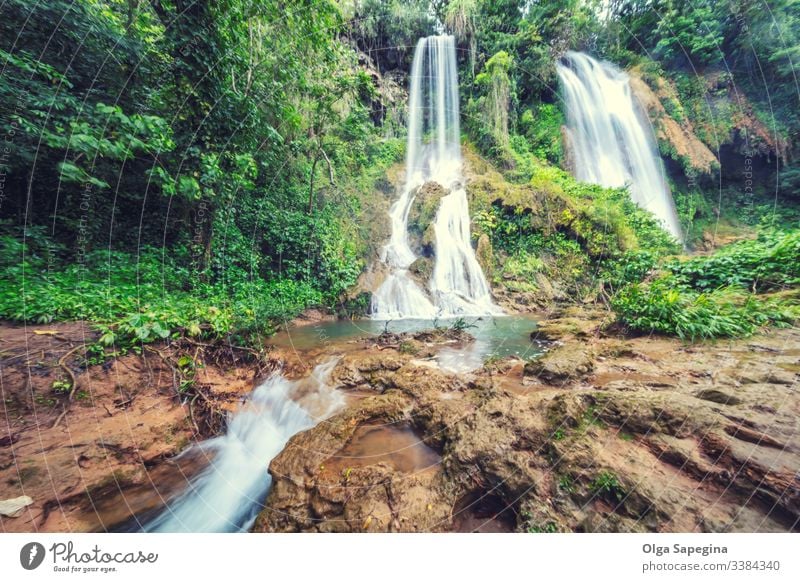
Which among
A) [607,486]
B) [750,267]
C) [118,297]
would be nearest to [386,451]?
[607,486]

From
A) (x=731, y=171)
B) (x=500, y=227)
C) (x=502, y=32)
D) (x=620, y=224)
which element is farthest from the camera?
(x=731, y=171)

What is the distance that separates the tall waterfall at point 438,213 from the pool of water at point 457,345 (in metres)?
0.86

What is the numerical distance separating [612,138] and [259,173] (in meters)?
13.6

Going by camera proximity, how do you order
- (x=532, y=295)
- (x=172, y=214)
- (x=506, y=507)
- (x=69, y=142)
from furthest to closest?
(x=532, y=295), (x=172, y=214), (x=69, y=142), (x=506, y=507)

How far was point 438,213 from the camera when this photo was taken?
9656mm

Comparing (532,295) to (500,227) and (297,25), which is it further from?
(297,25)

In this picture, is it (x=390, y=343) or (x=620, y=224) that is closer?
(x=390, y=343)

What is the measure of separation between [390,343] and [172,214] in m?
4.92

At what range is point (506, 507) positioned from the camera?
4.75ft

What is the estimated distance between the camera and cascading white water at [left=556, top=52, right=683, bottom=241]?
10.3 m

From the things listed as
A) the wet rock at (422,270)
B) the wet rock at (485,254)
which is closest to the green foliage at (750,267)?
the wet rock at (485,254)
